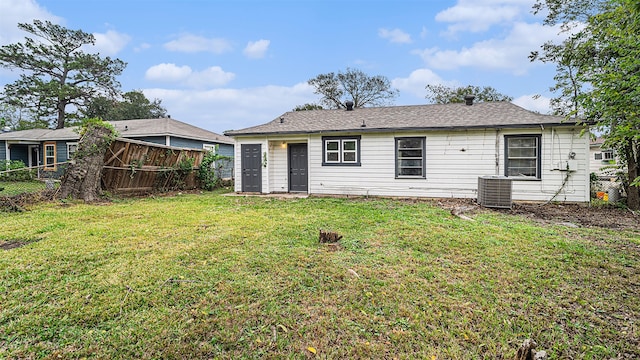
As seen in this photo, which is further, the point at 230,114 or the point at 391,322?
the point at 230,114

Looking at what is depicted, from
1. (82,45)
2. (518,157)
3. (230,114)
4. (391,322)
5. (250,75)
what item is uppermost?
(82,45)

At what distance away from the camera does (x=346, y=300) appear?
8.97 feet

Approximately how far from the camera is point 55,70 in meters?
24.1

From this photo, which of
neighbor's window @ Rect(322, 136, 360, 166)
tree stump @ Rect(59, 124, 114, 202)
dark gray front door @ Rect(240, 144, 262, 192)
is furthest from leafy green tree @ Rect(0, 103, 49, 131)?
neighbor's window @ Rect(322, 136, 360, 166)

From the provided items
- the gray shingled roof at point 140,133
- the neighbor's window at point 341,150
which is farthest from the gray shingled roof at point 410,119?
the gray shingled roof at point 140,133

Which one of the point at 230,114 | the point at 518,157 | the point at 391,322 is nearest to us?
the point at 391,322

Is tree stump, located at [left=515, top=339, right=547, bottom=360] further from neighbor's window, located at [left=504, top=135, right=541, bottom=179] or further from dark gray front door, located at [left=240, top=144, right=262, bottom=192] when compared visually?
dark gray front door, located at [left=240, top=144, right=262, bottom=192]

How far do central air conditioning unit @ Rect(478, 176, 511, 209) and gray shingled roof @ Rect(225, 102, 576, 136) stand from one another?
1.87 m

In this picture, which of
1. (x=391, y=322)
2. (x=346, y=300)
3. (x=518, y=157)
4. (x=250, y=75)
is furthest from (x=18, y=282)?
(x=250, y=75)

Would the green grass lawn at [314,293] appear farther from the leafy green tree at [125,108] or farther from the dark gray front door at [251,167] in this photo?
the leafy green tree at [125,108]

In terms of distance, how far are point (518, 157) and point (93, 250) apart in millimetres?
10187

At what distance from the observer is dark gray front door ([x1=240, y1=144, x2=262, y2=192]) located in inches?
430

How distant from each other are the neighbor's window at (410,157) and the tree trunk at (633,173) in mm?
5083

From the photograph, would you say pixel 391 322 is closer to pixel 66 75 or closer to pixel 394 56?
pixel 394 56
